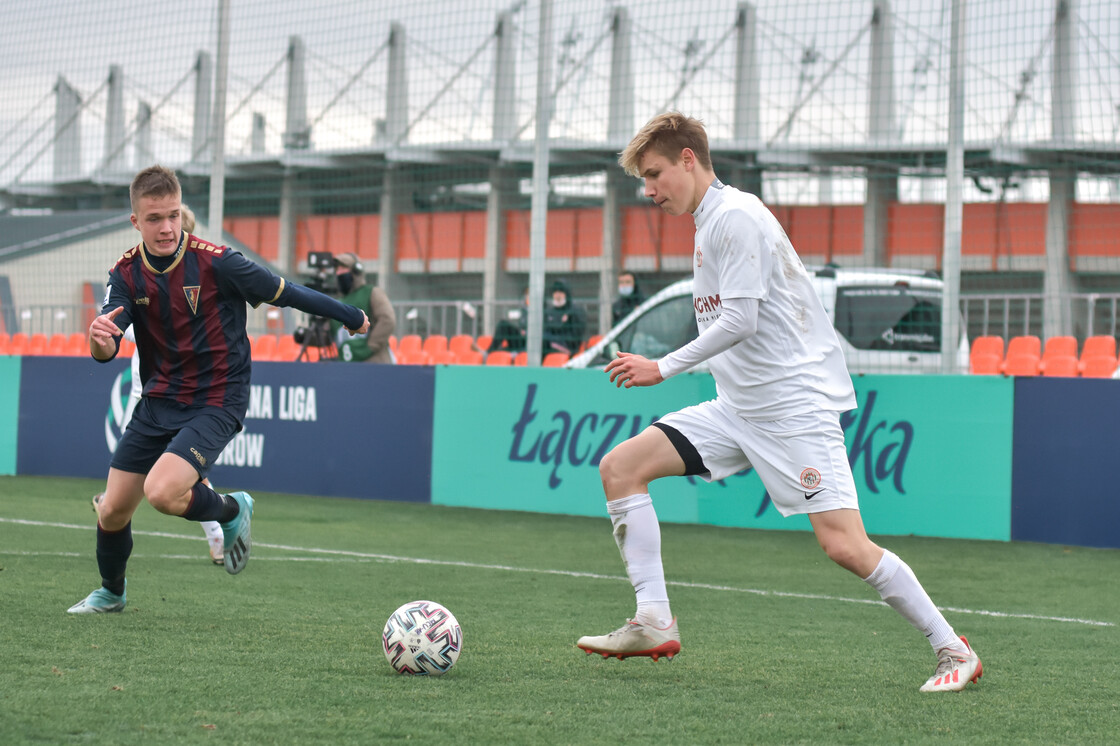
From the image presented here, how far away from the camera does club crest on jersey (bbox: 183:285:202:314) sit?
17.5 ft

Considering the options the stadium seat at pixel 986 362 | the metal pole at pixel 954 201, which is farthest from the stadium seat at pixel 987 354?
the metal pole at pixel 954 201

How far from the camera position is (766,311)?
4.36 metres

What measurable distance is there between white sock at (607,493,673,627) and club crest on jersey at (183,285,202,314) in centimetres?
195

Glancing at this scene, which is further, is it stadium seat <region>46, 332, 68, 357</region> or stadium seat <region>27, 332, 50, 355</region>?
stadium seat <region>46, 332, 68, 357</region>

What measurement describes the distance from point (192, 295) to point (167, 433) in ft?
1.87

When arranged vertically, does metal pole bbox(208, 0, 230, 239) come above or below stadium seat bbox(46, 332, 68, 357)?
above

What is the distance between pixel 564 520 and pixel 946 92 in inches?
168

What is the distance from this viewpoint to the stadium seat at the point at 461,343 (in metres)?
15.5

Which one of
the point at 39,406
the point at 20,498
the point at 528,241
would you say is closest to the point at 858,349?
the point at 528,241

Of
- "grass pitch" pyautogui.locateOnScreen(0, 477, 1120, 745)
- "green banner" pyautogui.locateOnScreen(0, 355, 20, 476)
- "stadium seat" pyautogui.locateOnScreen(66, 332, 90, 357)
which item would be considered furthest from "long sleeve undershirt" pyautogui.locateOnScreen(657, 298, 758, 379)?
"stadium seat" pyautogui.locateOnScreen(66, 332, 90, 357)

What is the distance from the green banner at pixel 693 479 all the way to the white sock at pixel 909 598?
5100 millimetres

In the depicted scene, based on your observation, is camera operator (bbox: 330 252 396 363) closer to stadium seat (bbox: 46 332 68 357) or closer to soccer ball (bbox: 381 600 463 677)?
soccer ball (bbox: 381 600 463 677)

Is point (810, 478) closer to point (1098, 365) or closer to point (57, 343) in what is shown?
point (1098, 365)

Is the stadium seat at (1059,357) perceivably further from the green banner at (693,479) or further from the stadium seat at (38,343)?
the stadium seat at (38,343)
